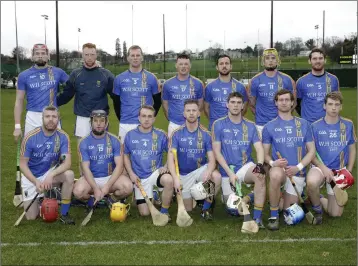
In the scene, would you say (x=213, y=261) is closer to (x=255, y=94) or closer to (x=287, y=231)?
(x=287, y=231)

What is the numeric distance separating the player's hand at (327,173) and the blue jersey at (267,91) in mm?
1251

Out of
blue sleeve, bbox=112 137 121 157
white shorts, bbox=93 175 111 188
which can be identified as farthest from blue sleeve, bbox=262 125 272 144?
white shorts, bbox=93 175 111 188

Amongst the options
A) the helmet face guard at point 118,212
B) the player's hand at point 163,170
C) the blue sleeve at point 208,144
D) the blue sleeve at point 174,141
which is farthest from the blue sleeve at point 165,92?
the helmet face guard at point 118,212

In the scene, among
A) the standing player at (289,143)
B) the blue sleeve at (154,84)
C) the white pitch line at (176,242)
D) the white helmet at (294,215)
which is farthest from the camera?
the blue sleeve at (154,84)

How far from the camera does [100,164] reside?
5828 millimetres

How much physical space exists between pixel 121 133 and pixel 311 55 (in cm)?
286

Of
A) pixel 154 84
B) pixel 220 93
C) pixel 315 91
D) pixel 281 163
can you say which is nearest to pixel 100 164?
pixel 154 84

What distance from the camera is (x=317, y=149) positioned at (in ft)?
18.8

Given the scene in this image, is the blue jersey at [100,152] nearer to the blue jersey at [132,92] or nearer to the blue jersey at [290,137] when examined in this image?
the blue jersey at [132,92]

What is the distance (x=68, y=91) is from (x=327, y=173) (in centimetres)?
380

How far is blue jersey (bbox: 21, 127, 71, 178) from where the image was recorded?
562 centimetres

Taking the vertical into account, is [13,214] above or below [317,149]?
below

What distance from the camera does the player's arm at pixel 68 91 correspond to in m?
6.65

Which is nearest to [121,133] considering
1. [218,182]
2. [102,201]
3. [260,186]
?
[102,201]
